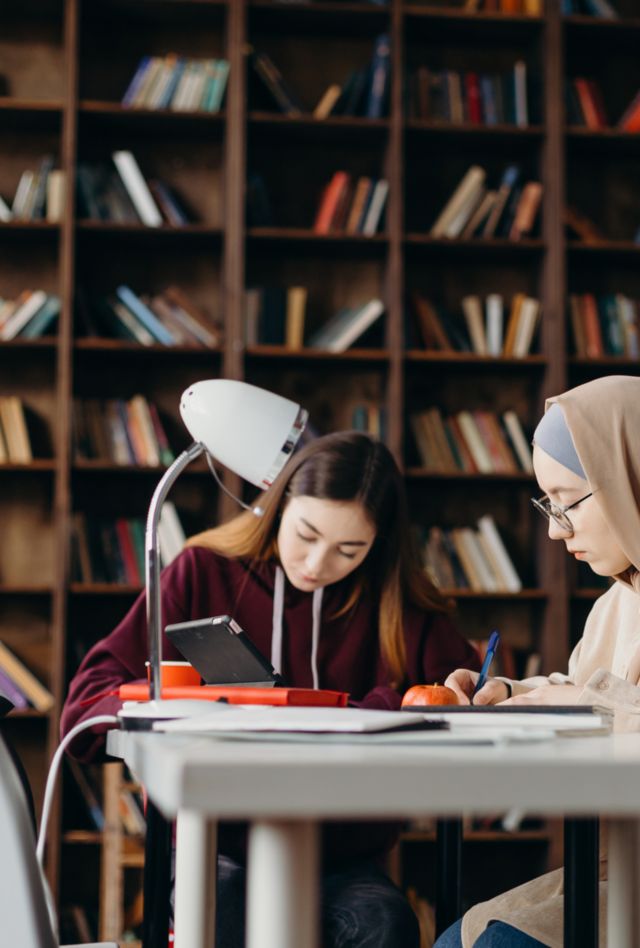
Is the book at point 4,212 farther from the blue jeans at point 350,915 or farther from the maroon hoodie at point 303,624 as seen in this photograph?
the blue jeans at point 350,915

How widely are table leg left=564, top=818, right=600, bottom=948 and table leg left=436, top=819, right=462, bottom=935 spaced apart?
0.53m

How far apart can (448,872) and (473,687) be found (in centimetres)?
26

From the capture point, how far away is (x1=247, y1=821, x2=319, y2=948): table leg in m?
0.68

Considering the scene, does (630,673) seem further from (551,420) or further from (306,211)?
(306,211)

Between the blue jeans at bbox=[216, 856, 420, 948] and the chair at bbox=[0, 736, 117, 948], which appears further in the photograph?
the blue jeans at bbox=[216, 856, 420, 948]

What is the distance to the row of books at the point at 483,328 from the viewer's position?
146 inches

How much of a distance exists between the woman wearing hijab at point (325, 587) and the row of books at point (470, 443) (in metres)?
1.50

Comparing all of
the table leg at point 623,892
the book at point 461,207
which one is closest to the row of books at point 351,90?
the book at point 461,207

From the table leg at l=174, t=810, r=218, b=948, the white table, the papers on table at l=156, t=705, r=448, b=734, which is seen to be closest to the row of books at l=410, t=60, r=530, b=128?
the papers on table at l=156, t=705, r=448, b=734

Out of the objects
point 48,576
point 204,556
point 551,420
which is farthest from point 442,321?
point 551,420

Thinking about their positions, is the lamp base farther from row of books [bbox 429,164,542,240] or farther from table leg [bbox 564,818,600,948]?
row of books [bbox 429,164,542,240]

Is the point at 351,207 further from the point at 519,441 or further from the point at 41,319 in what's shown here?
the point at 41,319

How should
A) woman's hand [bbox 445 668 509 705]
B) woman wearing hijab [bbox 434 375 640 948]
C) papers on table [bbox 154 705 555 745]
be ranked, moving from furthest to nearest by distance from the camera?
woman's hand [bbox 445 668 509 705] < woman wearing hijab [bbox 434 375 640 948] < papers on table [bbox 154 705 555 745]

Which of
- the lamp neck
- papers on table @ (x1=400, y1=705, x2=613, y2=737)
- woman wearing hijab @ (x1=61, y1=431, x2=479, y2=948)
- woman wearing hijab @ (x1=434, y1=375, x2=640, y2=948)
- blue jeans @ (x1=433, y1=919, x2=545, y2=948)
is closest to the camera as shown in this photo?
papers on table @ (x1=400, y1=705, x2=613, y2=737)
